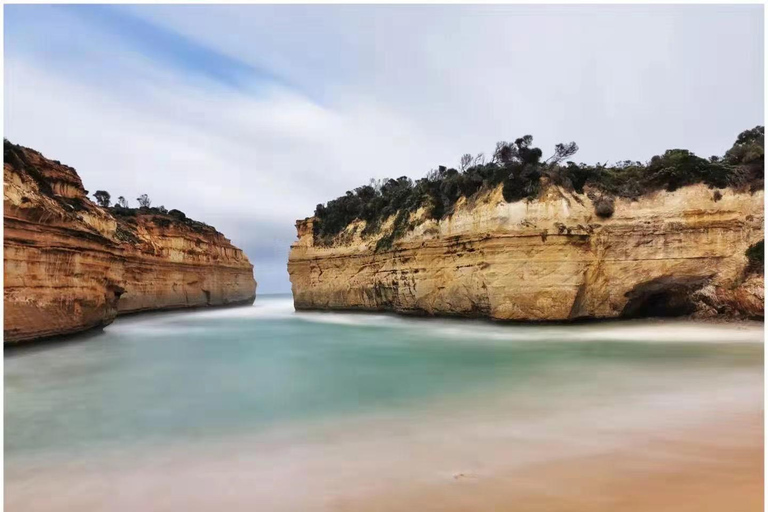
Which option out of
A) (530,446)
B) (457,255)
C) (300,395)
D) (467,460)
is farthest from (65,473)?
(457,255)

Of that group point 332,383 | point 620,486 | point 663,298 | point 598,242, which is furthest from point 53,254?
point 663,298

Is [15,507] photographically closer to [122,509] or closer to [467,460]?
[122,509]

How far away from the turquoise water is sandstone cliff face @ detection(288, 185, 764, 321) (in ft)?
5.84

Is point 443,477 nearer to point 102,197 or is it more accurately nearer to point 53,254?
point 53,254

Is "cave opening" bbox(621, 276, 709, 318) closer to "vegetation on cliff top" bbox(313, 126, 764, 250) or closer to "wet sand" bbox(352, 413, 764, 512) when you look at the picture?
"vegetation on cliff top" bbox(313, 126, 764, 250)

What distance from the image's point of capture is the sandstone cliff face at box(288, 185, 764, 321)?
40.4 ft

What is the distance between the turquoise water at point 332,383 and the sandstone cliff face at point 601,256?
1780 millimetres

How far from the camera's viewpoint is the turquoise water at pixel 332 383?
4512mm

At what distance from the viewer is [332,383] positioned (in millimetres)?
6695

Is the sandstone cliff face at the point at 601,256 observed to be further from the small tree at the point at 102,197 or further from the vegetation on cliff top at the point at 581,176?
the small tree at the point at 102,197

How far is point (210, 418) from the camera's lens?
4879 millimetres

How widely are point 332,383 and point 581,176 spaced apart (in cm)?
1217

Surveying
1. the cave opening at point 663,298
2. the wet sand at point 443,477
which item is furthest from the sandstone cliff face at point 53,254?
the cave opening at point 663,298

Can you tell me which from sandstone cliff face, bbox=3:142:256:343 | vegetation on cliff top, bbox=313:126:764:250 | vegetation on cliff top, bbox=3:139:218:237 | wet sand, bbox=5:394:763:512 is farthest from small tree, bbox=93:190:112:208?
wet sand, bbox=5:394:763:512
